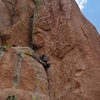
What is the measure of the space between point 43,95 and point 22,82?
1.25 m

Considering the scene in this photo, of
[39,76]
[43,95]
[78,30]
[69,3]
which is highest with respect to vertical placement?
[69,3]

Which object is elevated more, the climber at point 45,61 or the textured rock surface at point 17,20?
the textured rock surface at point 17,20

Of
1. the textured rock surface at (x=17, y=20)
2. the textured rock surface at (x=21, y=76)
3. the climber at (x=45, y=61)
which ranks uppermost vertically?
the textured rock surface at (x=17, y=20)

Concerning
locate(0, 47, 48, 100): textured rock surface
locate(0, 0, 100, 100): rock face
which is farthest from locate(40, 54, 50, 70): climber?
locate(0, 47, 48, 100): textured rock surface

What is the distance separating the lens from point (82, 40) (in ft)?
60.5

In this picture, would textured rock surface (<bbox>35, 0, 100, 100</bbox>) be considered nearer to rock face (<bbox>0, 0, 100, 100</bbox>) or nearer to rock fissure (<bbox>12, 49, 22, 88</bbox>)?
rock face (<bbox>0, 0, 100, 100</bbox>)

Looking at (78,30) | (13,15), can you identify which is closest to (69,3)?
(78,30)

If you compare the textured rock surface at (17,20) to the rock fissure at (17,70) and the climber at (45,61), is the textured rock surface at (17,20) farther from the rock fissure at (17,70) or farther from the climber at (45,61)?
the rock fissure at (17,70)

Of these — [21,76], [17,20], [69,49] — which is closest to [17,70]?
[21,76]

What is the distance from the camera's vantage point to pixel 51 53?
18797 millimetres

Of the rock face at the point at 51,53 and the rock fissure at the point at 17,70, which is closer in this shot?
the rock fissure at the point at 17,70

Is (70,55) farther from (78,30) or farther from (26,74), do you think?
(26,74)

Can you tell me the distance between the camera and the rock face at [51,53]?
16.1m

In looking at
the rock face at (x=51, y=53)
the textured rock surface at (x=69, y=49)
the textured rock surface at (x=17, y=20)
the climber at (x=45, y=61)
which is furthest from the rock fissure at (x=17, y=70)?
the textured rock surface at (x=17, y=20)
